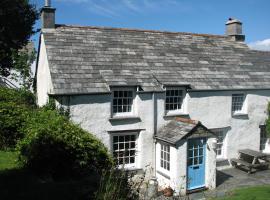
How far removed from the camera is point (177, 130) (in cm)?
1546

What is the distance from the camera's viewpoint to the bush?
1006 centimetres

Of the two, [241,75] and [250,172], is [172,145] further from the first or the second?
[241,75]

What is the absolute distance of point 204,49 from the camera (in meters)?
21.3

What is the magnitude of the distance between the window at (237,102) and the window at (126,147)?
7.09 meters

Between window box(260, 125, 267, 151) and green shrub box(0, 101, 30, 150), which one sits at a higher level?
green shrub box(0, 101, 30, 150)

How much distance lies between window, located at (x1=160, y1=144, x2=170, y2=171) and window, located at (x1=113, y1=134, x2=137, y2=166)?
57.4 inches

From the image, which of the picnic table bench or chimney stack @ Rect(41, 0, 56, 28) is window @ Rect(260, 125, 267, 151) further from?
chimney stack @ Rect(41, 0, 56, 28)

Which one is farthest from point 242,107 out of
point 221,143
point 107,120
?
point 107,120

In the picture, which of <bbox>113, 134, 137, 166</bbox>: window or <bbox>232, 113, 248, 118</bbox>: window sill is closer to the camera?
<bbox>113, 134, 137, 166</bbox>: window

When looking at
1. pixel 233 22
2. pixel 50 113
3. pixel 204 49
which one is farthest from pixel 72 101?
pixel 233 22

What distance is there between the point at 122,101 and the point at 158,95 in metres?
1.98

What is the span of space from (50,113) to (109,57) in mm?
5079

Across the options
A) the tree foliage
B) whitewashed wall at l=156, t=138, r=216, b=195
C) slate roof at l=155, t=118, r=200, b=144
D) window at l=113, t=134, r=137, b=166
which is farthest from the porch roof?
the tree foliage

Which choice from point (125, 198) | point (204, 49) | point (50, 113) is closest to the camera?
point (125, 198)
